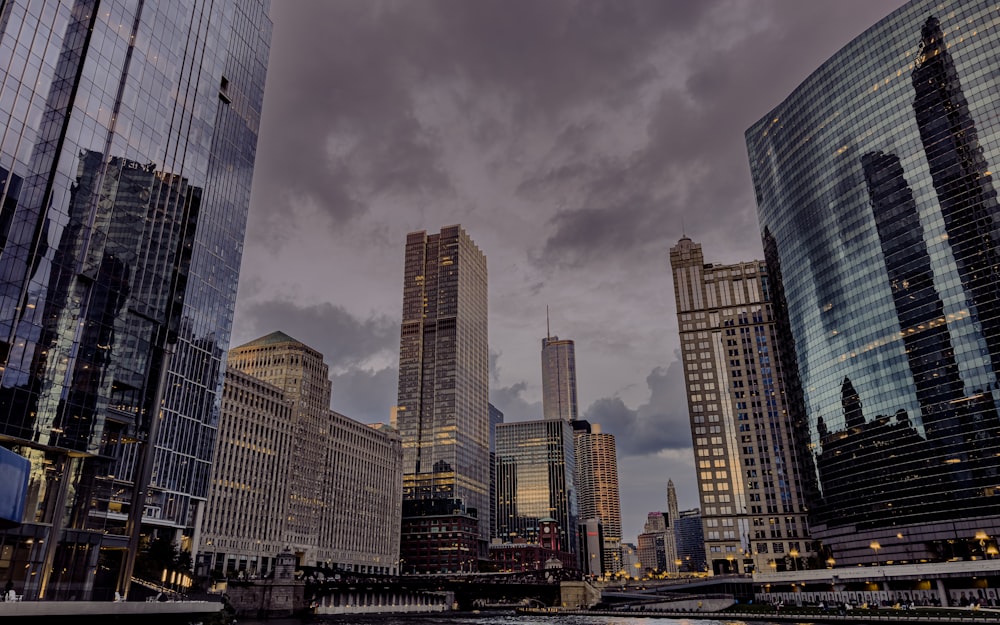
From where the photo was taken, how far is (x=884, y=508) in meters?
160

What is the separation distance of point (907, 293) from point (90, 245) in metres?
168

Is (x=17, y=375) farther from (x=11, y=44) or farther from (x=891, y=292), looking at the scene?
(x=891, y=292)

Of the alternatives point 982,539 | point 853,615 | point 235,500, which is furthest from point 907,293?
point 235,500

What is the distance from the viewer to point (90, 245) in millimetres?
76875

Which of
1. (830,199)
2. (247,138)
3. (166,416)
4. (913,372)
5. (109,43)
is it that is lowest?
(166,416)

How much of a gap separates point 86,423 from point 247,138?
123 m

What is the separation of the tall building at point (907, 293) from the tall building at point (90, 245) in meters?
158

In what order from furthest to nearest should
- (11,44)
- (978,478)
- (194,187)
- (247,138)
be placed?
1. (247,138)
2. (978,478)
3. (194,187)
4. (11,44)

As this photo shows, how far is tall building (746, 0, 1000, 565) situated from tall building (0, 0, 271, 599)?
157646 millimetres

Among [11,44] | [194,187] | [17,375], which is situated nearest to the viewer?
[17,375]

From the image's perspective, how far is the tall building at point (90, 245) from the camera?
68.3m

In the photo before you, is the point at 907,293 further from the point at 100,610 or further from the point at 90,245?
the point at 100,610

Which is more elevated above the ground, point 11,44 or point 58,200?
point 11,44

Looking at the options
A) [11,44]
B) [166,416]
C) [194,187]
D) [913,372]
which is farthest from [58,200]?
[913,372]
